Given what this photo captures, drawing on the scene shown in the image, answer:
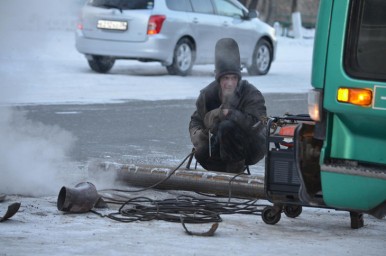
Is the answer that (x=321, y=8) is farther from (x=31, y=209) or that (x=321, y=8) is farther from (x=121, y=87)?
(x=121, y=87)

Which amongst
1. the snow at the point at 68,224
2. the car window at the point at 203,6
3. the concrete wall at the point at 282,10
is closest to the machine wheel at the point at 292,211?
the snow at the point at 68,224

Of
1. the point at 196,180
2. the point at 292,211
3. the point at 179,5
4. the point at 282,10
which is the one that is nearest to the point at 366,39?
the point at 292,211

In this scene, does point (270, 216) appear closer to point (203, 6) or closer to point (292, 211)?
point (292, 211)

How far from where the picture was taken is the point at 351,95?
583cm

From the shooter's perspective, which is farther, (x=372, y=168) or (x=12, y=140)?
(x=12, y=140)

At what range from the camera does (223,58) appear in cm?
891

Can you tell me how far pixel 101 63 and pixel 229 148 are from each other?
39.4 ft

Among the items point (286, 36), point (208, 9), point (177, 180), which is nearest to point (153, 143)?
point (177, 180)

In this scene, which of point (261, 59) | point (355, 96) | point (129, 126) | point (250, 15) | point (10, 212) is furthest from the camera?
point (261, 59)

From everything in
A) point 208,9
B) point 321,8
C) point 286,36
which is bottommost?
point 286,36

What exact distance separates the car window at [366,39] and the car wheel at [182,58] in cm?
1471

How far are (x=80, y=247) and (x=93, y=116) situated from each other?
827 centimetres

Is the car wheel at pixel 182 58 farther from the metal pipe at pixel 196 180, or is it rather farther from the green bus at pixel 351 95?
the green bus at pixel 351 95

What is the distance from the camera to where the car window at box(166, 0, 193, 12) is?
2068 centimetres
